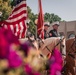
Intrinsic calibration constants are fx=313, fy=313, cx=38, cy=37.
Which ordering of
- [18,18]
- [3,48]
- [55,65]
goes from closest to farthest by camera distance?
[3,48] < [55,65] < [18,18]

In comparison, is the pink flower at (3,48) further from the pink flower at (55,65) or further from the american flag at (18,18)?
the american flag at (18,18)

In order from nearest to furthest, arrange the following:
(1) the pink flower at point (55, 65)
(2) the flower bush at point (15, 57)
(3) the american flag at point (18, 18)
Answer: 1. (2) the flower bush at point (15, 57)
2. (1) the pink flower at point (55, 65)
3. (3) the american flag at point (18, 18)

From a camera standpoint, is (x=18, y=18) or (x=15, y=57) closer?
(x=15, y=57)

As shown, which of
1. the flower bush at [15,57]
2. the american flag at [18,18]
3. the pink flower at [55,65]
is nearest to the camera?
the flower bush at [15,57]

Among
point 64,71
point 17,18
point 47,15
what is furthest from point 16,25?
point 47,15

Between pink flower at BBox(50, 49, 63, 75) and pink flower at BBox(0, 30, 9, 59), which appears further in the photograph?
pink flower at BBox(50, 49, 63, 75)

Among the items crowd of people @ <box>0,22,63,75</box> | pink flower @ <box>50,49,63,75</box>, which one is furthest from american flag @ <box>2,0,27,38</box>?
crowd of people @ <box>0,22,63,75</box>

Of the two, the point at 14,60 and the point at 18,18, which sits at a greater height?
the point at 18,18

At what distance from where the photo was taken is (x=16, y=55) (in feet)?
3.31

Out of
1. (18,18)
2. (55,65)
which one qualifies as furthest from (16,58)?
(18,18)

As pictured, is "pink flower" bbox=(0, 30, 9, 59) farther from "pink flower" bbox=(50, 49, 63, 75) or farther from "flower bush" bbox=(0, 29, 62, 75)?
"pink flower" bbox=(50, 49, 63, 75)

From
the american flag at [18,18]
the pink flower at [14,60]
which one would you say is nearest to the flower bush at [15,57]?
the pink flower at [14,60]

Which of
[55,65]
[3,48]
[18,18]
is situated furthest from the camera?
[18,18]

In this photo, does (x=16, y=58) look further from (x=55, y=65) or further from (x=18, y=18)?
(x=18, y=18)
